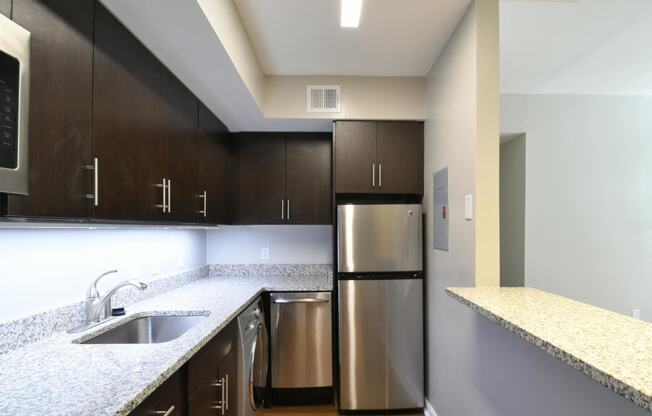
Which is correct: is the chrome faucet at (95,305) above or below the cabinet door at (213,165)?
below

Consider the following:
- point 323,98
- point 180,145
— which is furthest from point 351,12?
point 180,145

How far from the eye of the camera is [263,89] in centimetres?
241

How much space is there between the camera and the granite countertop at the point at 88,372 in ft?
2.59

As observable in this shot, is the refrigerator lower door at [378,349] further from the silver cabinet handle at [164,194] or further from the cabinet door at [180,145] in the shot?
the silver cabinet handle at [164,194]

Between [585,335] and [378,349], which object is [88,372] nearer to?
[585,335]

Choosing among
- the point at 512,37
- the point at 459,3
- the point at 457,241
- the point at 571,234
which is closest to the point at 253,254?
the point at 457,241

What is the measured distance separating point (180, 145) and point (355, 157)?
1295 mm

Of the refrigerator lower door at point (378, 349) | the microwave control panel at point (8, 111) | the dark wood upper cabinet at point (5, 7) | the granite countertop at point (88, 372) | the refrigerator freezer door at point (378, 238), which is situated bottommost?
the refrigerator lower door at point (378, 349)

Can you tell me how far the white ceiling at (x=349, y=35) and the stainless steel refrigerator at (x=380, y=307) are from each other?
3.41 feet

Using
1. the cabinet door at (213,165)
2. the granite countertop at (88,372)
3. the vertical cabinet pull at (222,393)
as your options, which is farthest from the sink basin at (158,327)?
the cabinet door at (213,165)

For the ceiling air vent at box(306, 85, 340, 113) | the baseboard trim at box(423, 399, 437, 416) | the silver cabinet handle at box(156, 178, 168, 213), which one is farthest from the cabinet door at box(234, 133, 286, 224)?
the baseboard trim at box(423, 399, 437, 416)

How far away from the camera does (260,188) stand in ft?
9.33

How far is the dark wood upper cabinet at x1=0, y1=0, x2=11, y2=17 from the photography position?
2.64 feet

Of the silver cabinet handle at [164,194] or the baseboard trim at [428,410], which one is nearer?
the silver cabinet handle at [164,194]
